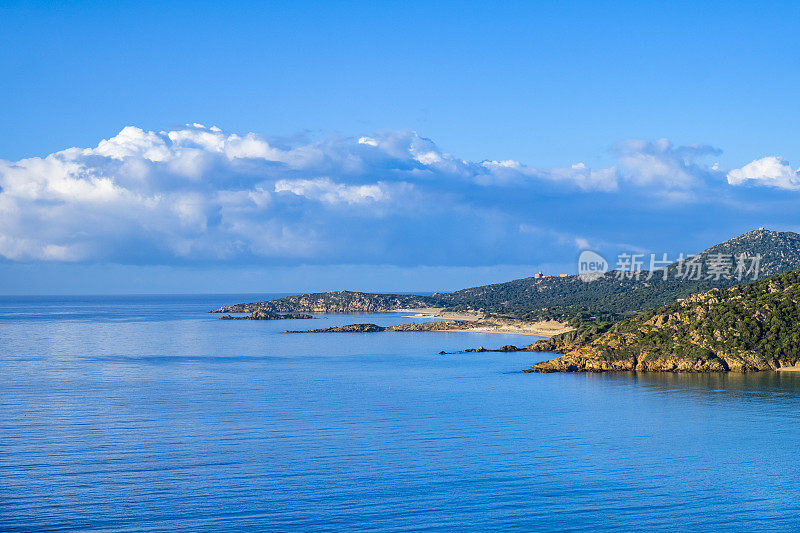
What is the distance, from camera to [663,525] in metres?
32.2

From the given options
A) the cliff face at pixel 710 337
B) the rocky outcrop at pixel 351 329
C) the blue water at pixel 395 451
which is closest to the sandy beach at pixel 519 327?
the rocky outcrop at pixel 351 329

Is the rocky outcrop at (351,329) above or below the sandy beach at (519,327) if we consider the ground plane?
below

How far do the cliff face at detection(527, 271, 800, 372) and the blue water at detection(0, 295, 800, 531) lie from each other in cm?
462

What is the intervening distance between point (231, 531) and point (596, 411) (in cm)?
3799

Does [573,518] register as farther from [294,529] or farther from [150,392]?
[150,392]

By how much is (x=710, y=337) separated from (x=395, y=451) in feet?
184

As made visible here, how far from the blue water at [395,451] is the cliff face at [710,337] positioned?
4.62m

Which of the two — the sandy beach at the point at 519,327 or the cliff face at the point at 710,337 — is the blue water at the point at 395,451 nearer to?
the cliff face at the point at 710,337

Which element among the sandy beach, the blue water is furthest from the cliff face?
the sandy beach

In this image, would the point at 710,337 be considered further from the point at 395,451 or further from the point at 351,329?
the point at 351,329

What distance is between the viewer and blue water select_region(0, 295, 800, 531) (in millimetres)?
33594

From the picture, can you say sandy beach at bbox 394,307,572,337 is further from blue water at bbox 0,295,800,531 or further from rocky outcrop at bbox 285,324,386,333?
blue water at bbox 0,295,800,531

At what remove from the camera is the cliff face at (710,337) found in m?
84.8

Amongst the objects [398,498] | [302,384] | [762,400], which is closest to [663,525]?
[398,498]
